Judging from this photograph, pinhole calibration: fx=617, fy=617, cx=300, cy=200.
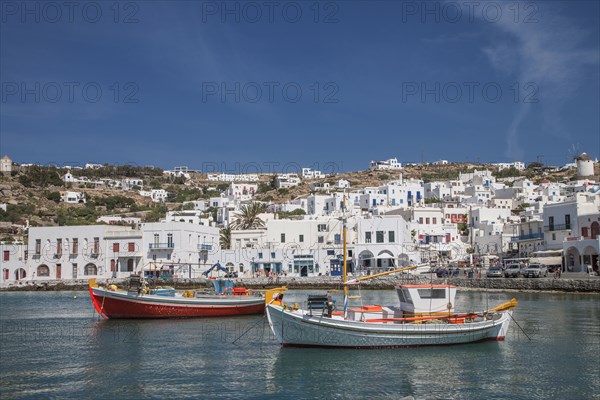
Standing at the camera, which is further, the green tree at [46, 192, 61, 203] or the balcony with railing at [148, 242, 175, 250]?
the green tree at [46, 192, 61, 203]

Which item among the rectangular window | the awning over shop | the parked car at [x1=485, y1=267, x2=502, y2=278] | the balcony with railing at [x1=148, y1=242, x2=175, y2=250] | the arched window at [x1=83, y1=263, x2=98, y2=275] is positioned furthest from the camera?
the arched window at [x1=83, y1=263, x2=98, y2=275]

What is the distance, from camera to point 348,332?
23594 millimetres

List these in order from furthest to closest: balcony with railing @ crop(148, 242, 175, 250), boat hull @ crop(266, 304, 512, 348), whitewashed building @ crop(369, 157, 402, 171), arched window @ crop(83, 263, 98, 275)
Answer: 1. whitewashed building @ crop(369, 157, 402, 171)
2. arched window @ crop(83, 263, 98, 275)
3. balcony with railing @ crop(148, 242, 175, 250)
4. boat hull @ crop(266, 304, 512, 348)

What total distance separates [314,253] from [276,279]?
695 centimetres

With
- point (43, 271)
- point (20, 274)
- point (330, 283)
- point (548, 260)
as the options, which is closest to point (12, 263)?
point (20, 274)

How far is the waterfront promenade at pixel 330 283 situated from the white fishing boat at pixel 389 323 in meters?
27.5

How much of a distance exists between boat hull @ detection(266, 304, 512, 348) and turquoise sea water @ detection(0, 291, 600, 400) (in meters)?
0.42

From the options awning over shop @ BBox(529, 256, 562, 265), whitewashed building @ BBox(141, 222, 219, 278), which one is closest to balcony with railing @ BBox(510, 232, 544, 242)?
awning over shop @ BBox(529, 256, 562, 265)

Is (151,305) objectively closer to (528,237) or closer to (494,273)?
(494,273)

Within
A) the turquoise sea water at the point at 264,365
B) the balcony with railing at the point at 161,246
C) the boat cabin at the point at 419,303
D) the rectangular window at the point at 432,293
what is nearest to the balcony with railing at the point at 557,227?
the turquoise sea water at the point at 264,365

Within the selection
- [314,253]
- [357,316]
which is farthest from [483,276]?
[357,316]

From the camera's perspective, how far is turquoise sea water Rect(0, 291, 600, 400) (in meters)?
17.7

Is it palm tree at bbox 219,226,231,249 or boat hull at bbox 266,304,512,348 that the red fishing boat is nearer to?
boat hull at bbox 266,304,512,348

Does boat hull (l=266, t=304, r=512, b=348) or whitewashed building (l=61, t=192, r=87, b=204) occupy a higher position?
whitewashed building (l=61, t=192, r=87, b=204)
